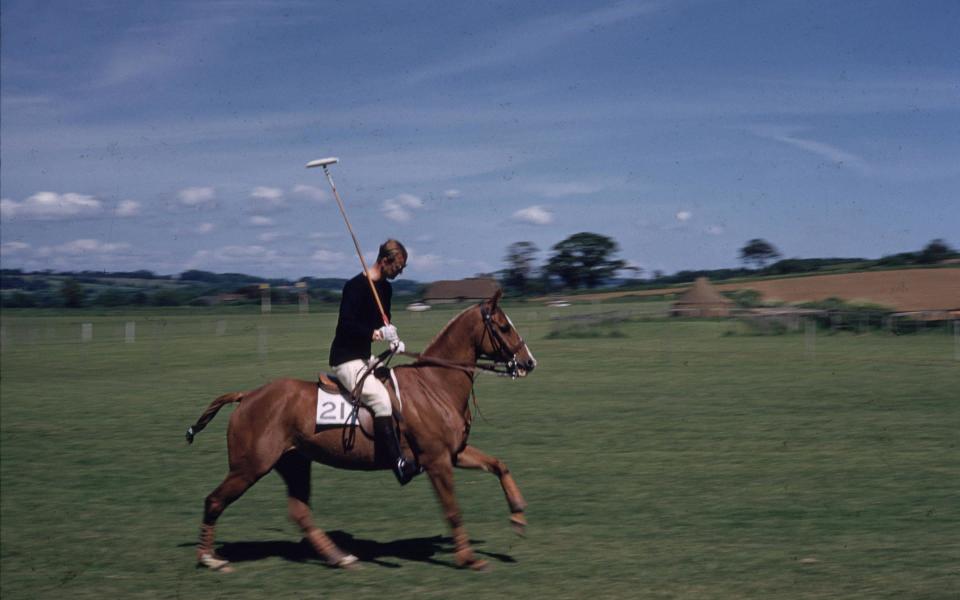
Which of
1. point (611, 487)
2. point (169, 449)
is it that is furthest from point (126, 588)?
point (169, 449)

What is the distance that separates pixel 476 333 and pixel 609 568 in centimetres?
243

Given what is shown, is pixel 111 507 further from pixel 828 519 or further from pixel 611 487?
pixel 828 519

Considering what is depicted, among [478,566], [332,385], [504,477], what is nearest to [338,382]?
[332,385]

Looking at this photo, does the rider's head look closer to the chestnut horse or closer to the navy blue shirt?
the navy blue shirt

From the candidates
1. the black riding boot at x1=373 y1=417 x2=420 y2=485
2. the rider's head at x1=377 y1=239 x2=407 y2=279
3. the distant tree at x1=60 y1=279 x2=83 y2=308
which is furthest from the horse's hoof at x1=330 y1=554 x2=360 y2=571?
the distant tree at x1=60 y1=279 x2=83 y2=308

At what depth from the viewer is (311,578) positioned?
8148 mm

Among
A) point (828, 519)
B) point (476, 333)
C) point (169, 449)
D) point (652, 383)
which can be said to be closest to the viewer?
point (476, 333)

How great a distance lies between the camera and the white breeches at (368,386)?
327 inches

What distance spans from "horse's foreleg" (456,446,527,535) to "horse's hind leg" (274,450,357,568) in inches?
54.4

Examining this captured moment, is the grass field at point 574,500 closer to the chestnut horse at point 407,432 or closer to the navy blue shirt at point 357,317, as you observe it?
the chestnut horse at point 407,432

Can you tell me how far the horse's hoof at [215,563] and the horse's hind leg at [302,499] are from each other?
726 mm

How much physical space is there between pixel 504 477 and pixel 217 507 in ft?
8.49

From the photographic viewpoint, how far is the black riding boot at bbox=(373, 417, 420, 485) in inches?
325

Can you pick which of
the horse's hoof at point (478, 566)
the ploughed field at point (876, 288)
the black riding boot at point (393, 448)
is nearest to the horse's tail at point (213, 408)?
the black riding boot at point (393, 448)
